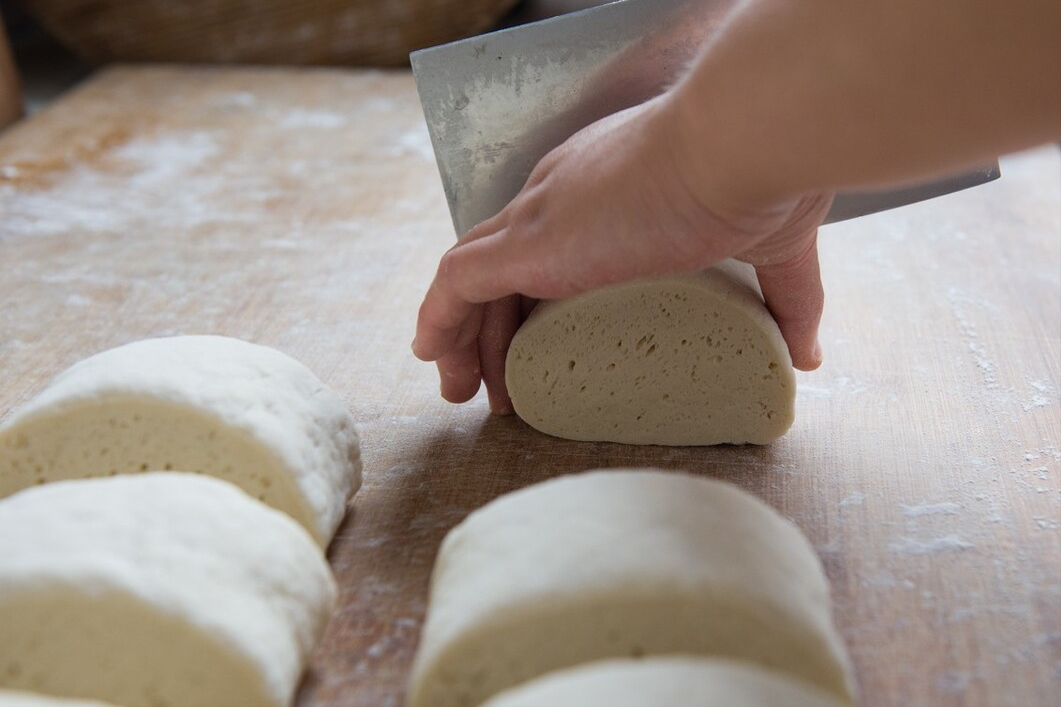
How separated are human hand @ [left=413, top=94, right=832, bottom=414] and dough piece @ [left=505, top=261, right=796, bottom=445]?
0.08 metres

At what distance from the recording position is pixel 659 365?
1.81 metres

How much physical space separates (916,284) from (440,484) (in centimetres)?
123

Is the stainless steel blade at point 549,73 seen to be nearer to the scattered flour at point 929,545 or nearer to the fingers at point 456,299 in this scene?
the fingers at point 456,299

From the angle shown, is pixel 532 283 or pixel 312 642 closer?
pixel 312 642

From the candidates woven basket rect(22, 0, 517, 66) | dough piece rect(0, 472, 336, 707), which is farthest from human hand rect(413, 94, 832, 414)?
woven basket rect(22, 0, 517, 66)

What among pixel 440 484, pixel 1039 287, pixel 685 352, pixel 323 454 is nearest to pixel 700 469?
pixel 685 352

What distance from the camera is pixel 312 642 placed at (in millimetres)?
1336

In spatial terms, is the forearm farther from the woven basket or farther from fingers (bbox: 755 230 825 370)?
the woven basket

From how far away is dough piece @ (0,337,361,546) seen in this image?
4.84 ft

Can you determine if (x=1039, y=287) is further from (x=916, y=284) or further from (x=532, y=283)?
(x=532, y=283)

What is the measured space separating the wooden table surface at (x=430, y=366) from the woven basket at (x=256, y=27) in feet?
2.06

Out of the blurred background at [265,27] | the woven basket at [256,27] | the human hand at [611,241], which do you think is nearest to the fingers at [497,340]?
the human hand at [611,241]

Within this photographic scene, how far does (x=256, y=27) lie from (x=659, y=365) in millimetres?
2867

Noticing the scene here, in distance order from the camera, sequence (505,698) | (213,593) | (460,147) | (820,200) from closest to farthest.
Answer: (505,698) → (213,593) → (820,200) → (460,147)
